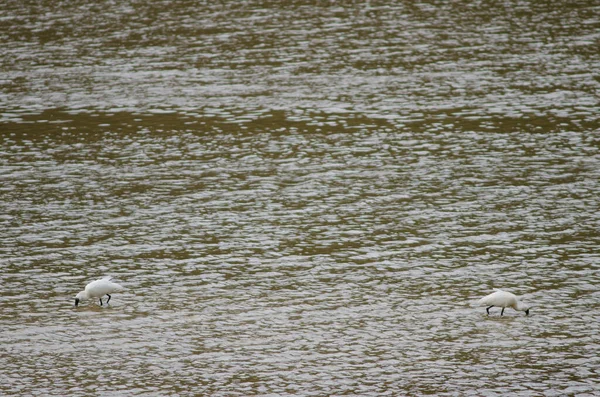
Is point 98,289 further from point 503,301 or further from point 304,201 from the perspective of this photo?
point 304,201

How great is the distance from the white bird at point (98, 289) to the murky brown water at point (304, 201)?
1.30 ft

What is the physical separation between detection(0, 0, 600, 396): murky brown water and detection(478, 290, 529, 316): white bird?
35 centimetres

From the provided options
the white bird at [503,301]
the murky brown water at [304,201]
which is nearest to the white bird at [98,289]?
the murky brown water at [304,201]


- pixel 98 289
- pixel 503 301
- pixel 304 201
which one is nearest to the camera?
pixel 503 301

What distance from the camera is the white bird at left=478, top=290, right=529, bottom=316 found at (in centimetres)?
1997

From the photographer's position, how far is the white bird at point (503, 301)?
19969 millimetres

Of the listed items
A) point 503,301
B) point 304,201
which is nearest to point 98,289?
point 503,301

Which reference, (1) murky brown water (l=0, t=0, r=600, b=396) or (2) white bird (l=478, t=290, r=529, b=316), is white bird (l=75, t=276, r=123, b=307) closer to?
(1) murky brown water (l=0, t=0, r=600, b=396)

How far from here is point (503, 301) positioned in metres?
20.0

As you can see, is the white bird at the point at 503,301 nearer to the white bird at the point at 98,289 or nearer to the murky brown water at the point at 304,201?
the murky brown water at the point at 304,201

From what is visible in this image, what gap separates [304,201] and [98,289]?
8.45 meters

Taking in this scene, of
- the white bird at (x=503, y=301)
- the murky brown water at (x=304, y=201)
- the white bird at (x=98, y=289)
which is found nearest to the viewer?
the murky brown water at (x=304, y=201)

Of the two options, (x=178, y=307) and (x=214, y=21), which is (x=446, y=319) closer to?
(x=178, y=307)

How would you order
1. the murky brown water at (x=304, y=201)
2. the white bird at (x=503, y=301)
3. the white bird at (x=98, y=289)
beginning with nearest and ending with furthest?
the murky brown water at (x=304, y=201), the white bird at (x=503, y=301), the white bird at (x=98, y=289)
